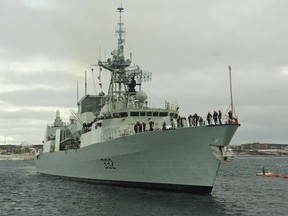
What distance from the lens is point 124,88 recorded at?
37.8 metres

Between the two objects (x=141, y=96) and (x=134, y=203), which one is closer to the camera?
(x=134, y=203)

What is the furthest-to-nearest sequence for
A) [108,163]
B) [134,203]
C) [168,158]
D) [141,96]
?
[141,96] → [108,163] → [168,158] → [134,203]

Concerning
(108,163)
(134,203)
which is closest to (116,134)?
(108,163)

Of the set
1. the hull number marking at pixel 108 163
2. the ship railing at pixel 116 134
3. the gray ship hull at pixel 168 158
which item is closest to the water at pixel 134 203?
the gray ship hull at pixel 168 158

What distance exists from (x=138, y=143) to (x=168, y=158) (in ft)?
8.28

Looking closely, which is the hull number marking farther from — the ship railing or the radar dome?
the radar dome

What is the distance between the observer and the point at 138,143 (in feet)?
88.5

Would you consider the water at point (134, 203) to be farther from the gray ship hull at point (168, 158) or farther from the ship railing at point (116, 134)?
the ship railing at point (116, 134)

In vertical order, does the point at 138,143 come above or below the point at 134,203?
above

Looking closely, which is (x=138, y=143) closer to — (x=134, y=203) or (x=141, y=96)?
(x=134, y=203)

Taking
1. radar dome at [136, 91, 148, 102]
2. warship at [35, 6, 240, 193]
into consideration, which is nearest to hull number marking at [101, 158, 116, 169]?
warship at [35, 6, 240, 193]

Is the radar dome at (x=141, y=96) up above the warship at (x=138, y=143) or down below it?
above

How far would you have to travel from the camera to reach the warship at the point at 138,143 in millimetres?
24531

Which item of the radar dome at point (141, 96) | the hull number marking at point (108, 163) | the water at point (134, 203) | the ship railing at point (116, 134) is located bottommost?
the water at point (134, 203)
